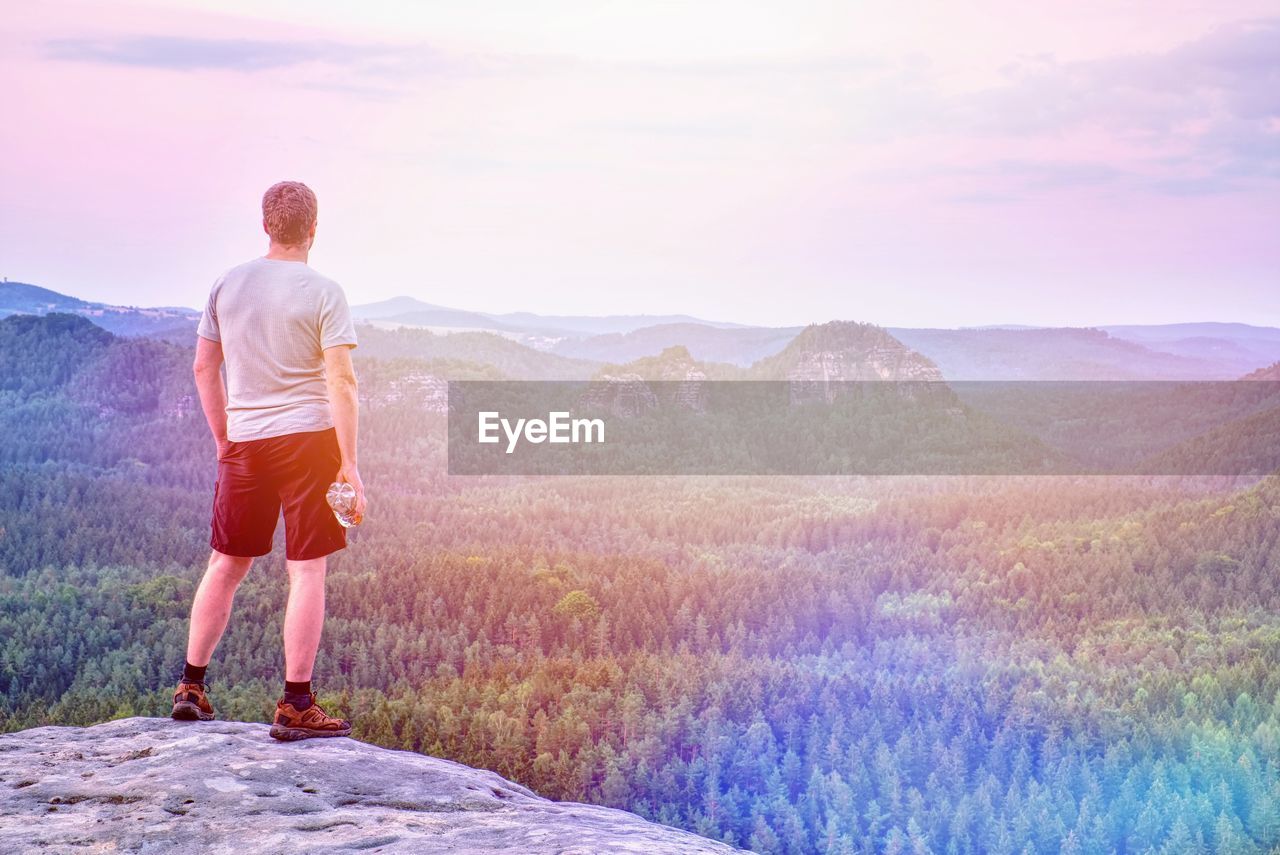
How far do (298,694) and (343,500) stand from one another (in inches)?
105

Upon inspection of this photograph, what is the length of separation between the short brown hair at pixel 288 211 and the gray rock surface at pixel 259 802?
598 centimetres

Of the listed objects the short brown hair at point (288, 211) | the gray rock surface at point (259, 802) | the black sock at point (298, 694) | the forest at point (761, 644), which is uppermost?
the short brown hair at point (288, 211)

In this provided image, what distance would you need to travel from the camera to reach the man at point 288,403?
12.5 metres

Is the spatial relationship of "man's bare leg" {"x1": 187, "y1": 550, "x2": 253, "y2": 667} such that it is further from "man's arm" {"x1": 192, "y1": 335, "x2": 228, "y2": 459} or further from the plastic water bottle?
the plastic water bottle

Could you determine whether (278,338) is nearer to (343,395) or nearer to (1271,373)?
(343,395)

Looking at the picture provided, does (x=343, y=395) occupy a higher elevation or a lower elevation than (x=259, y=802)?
higher

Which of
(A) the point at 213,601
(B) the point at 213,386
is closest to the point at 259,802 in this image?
(A) the point at 213,601

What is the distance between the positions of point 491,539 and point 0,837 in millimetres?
100329

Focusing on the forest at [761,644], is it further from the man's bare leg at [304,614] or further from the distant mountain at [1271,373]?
the distant mountain at [1271,373]

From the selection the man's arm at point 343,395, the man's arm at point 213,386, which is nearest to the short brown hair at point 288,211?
the man's arm at point 343,395

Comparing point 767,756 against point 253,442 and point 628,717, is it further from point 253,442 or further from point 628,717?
point 253,442

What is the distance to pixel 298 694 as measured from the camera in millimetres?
13312

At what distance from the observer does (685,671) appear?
59.9 meters

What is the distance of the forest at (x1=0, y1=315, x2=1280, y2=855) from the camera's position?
45.4 metres
